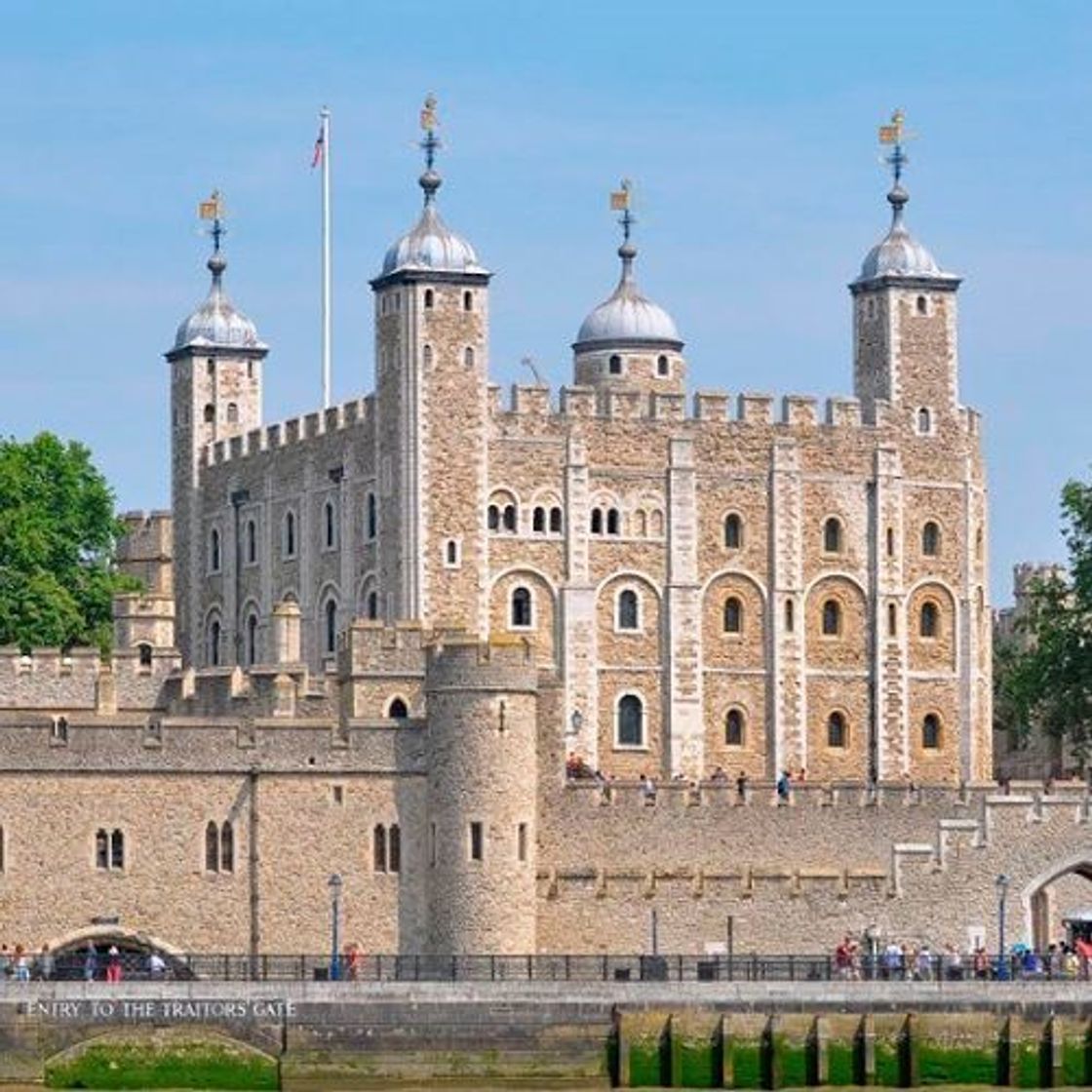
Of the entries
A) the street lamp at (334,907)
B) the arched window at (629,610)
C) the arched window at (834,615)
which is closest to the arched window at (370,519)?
the arched window at (629,610)

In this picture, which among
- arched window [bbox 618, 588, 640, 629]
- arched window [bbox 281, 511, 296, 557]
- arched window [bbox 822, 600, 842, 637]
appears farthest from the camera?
arched window [bbox 281, 511, 296, 557]

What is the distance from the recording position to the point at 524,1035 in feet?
303

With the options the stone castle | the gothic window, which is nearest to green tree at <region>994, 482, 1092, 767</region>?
the stone castle

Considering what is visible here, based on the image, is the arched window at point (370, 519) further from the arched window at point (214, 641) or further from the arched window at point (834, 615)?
the arched window at point (834, 615)

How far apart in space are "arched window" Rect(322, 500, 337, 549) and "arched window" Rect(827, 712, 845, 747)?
12.4m

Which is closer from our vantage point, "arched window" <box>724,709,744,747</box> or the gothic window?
the gothic window

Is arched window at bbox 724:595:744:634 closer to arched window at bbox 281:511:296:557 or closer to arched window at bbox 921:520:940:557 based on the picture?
arched window at bbox 921:520:940:557

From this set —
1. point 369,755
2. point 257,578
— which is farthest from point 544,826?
point 257,578

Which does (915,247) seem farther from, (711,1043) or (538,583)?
(711,1043)

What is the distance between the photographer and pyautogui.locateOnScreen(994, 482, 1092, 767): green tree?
4961 inches

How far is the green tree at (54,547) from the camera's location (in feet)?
415

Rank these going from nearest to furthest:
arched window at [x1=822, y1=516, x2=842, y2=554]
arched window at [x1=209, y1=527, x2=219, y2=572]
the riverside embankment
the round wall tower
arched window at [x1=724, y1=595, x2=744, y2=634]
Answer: the riverside embankment → the round wall tower → arched window at [x1=724, y1=595, x2=744, y2=634] → arched window at [x1=822, y1=516, x2=842, y2=554] → arched window at [x1=209, y1=527, x2=219, y2=572]

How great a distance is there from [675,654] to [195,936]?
99.5ft

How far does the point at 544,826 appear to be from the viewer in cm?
10225
